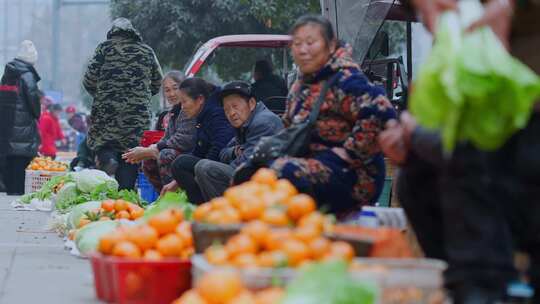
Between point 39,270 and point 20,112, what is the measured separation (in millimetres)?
9874

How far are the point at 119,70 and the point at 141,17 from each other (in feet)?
48.5

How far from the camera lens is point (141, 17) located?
26.6 m

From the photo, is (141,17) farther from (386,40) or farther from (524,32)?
(524,32)

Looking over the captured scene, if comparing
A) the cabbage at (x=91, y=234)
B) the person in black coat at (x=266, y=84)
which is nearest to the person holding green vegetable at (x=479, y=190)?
the cabbage at (x=91, y=234)

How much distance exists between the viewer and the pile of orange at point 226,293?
4.03m

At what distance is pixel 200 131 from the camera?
10.1 metres

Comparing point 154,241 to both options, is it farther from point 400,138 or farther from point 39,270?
point 39,270

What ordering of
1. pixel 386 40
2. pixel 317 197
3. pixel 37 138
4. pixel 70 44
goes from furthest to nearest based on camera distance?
pixel 70 44 → pixel 37 138 → pixel 386 40 → pixel 317 197

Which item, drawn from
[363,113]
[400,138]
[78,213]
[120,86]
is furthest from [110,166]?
[400,138]

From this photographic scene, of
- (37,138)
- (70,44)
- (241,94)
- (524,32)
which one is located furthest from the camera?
(70,44)

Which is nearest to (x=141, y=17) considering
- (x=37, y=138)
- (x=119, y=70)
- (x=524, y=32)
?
(x=37, y=138)

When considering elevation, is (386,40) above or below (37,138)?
above

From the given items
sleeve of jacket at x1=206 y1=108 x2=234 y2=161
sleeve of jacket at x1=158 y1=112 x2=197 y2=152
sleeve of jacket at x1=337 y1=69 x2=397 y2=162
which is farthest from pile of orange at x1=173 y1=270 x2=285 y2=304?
sleeve of jacket at x1=158 y1=112 x2=197 y2=152

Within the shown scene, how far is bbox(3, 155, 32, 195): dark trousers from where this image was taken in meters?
17.3
